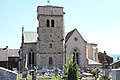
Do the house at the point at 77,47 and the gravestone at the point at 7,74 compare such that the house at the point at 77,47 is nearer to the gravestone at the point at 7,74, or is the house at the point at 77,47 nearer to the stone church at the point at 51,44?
the stone church at the point at 51,44

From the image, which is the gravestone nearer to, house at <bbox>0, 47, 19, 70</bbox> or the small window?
the small window

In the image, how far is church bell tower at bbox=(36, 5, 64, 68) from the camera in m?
50.0

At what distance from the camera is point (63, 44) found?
50.9 meters

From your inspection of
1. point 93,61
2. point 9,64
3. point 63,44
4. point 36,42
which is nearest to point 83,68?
point 93,61

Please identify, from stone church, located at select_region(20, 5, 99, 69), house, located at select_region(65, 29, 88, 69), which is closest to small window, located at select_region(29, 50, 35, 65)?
stone church, located at select_region(20, 5, 99, 69)

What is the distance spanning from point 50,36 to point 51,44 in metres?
1.55

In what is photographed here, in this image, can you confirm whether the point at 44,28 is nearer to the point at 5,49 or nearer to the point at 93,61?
the point at 93,61

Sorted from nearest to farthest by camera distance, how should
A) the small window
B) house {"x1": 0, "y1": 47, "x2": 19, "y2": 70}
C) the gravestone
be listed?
the gravestone < the small window < house {"x1": 0, "y1": 47, "x2": 19, "y2": 70}

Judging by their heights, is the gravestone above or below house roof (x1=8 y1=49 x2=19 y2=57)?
below

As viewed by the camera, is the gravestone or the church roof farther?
the church roof

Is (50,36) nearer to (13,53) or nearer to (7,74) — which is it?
(13,53)

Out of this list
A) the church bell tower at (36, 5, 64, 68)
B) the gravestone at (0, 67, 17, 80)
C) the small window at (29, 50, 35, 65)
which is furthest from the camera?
the small window at (29, 50, 35, 65)

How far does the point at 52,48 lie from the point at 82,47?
5.93 meters

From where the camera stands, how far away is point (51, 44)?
50.7 metres
